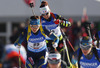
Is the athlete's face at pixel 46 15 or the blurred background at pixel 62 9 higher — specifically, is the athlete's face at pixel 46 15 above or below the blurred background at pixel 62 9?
above

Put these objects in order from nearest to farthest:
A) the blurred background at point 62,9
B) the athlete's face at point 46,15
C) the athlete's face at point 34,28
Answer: the athlete's face at point 34,28, the athlete's face at point 46,15, the blurred background at point 62,9

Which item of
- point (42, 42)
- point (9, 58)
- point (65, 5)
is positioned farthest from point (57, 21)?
point (65, 5)

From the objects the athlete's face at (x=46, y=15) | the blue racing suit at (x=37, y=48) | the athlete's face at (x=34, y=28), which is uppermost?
the athlete's face at (x=46, y=15)

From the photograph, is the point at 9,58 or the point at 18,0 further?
the point at 18,0

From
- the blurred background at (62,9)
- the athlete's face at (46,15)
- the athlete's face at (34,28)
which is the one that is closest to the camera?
the athlete's face at (34,28)

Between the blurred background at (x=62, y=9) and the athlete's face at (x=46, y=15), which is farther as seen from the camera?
the blurred background at (x=62, y=9)

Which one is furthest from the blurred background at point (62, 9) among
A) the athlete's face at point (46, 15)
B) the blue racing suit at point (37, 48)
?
the blue racing suit at point (37, 48)

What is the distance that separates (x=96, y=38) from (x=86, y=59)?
1.74m

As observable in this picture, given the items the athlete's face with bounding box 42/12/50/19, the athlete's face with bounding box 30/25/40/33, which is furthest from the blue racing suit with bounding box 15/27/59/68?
the athlete's face with bounding box 42/12/50/19

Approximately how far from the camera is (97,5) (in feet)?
59.2

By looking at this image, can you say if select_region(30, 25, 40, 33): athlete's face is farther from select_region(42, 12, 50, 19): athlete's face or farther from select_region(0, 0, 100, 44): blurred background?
select_region(0, 0, 100, 44): blurred background

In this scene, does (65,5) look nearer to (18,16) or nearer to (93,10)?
(93,10)

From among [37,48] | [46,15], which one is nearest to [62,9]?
[46,15]

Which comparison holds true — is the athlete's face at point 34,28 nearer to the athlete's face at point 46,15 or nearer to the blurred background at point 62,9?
the athlete's face at point 46,15
